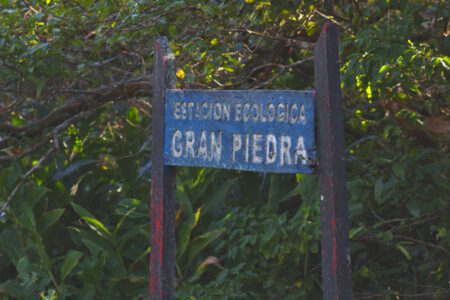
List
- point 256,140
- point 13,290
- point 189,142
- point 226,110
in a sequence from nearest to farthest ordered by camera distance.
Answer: point 256,140 < point 226,110 < point 189,142 < point 13,290

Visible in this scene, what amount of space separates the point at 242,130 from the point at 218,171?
273 centimetres

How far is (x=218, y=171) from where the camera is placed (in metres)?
5.24

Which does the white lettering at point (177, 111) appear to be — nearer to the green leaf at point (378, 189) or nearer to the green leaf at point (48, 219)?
the green leaf at point (378, 189)

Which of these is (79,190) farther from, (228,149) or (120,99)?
(228,149)

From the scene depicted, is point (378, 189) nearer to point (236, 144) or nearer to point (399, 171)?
point (399, 171)

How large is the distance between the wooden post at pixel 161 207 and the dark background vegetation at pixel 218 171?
2.67ft

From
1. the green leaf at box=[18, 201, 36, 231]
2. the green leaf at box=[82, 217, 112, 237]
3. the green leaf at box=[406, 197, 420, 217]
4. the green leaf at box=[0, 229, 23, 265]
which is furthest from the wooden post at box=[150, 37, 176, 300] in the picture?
the green leaf at box=[0, 229, 23, 265]

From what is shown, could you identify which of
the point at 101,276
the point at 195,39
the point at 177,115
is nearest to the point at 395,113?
the point at 195,39

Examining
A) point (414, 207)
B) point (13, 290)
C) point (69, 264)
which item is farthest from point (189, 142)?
point (13, 290)

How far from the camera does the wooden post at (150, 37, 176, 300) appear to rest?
280cm

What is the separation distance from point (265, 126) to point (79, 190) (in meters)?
3.29

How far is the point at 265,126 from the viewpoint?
2453 mm

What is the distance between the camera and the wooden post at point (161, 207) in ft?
9.19

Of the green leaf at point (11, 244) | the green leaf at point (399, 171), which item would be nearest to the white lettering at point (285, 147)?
the green leaf at point (399, 171)
